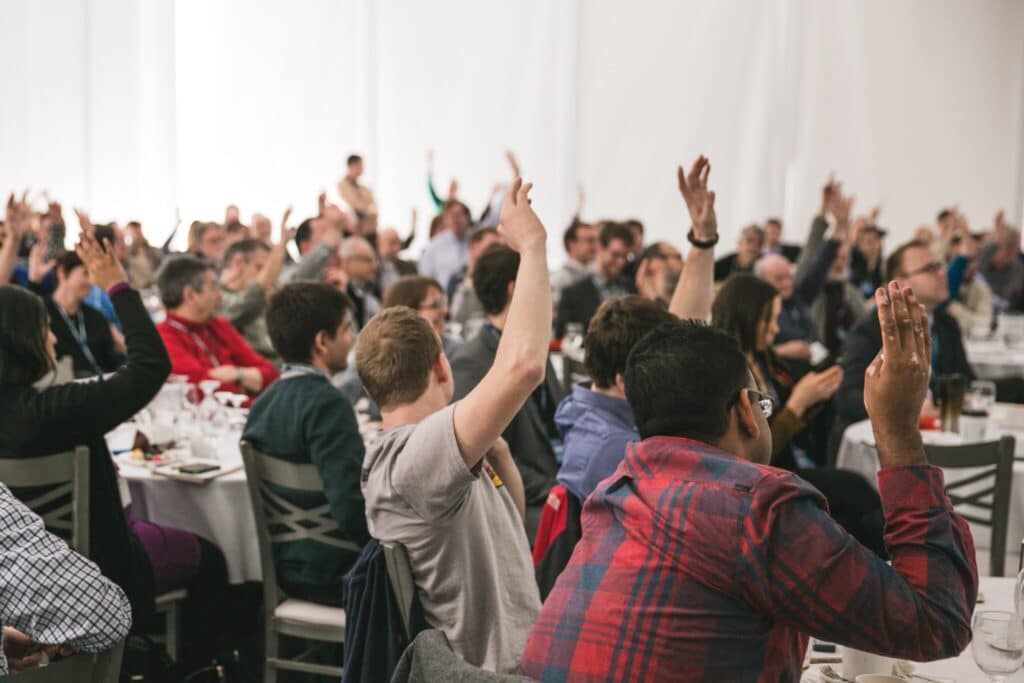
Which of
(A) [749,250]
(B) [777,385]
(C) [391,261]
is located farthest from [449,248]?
(B) [777,385]

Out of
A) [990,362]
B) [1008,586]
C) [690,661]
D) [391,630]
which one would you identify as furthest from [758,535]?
[990,362]

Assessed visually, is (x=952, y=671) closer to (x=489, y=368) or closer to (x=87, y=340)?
(x=489, y=368)

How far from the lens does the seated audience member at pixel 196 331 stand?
472cm

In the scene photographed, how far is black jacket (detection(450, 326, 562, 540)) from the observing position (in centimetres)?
359

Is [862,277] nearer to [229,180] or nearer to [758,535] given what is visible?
[229,180]

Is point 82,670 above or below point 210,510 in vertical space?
above

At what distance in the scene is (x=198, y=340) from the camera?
491 centimetres

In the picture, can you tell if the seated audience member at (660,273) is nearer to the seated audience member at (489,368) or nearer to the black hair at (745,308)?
the black hair at (745,308)

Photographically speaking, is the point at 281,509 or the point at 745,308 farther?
the point at 745,308

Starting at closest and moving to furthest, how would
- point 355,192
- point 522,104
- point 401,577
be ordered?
1. point 401,577
2. point 355,192
3. point 522,104

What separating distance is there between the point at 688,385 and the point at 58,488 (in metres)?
2.06

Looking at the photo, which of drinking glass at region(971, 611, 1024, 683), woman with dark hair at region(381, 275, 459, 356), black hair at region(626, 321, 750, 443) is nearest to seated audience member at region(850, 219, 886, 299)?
woman with dark hair at region(381, 275, 459, 356)

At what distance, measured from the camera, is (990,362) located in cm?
689

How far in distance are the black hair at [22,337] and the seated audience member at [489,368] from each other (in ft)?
4.11
